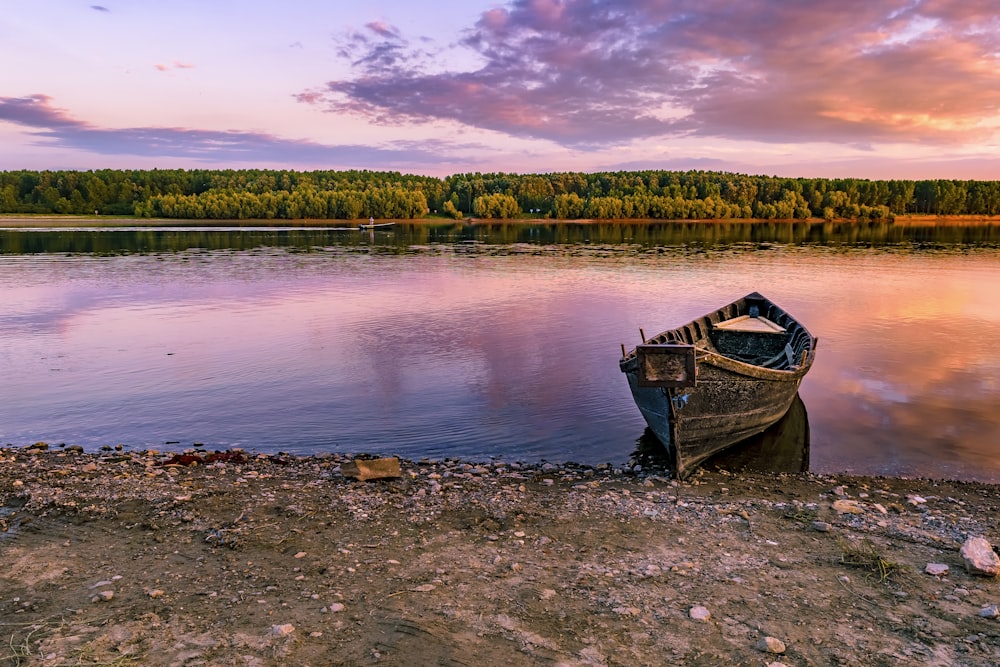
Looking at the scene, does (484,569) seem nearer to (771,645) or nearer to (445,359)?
(771,645)

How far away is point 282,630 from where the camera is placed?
7336mm

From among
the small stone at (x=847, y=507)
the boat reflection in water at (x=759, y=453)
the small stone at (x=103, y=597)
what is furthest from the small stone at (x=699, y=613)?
the small stone at (x=103, y=597)

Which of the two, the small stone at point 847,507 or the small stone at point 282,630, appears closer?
the small stone at point 282,630

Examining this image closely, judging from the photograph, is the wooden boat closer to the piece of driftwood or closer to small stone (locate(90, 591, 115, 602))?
the piece of driftwood

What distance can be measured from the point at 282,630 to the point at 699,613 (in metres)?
4.85

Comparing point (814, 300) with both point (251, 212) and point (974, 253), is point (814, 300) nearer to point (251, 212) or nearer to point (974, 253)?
point (974, 253)

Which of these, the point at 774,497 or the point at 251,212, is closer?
the point at 774,497

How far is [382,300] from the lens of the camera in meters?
41.6

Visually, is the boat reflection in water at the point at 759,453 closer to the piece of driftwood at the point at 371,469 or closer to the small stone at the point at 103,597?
the piece of driftwood at the point at 371,469

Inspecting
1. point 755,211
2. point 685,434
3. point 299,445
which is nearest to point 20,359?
point 299,445

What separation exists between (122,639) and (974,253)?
9589 cm

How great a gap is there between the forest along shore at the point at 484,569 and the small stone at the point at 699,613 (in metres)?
0.02

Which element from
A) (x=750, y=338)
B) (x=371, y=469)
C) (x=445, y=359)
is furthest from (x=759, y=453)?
(x=445, y=359)

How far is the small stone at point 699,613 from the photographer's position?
775 cm
